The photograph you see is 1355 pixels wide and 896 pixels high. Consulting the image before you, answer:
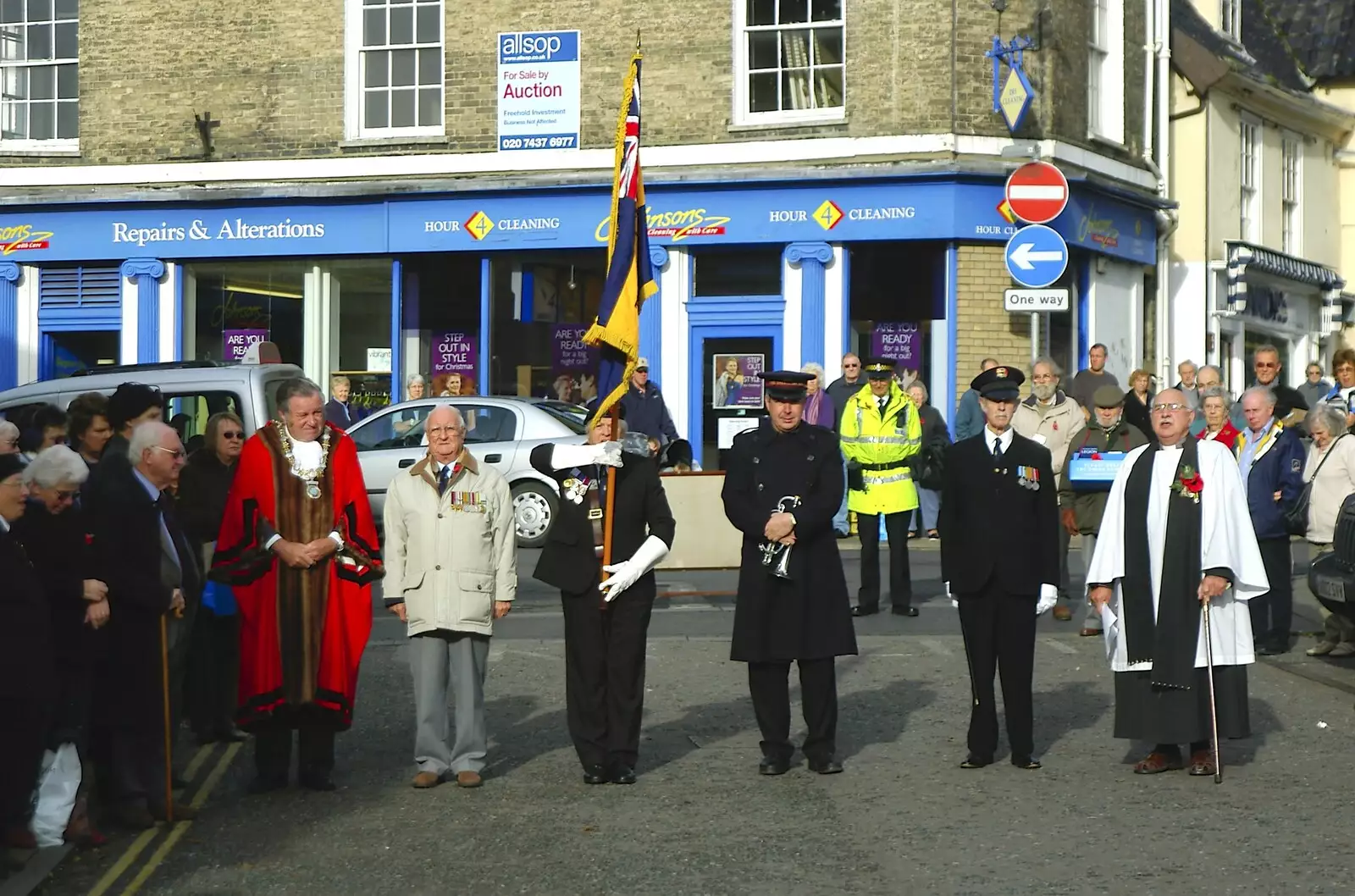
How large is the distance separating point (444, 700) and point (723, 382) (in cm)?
1445

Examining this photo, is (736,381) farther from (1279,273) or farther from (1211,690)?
(1211,690)

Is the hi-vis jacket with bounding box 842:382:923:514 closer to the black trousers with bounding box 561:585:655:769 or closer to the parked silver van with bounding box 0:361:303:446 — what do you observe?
→ the parked silver van with bounding box 0:361:303:446

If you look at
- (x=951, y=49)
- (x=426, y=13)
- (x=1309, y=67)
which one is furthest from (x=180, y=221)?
(x=1309, y=67)

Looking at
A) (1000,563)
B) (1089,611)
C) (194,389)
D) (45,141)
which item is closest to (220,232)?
(45,141)

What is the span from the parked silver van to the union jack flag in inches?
202

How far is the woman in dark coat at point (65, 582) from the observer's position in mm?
7738

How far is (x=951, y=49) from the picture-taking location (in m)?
22.7

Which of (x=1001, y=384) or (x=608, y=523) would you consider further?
(x=1001, y=384)

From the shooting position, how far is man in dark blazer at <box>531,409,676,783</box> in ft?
30.1

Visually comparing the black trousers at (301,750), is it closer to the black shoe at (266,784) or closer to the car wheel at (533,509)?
the black shoe at (266,784)

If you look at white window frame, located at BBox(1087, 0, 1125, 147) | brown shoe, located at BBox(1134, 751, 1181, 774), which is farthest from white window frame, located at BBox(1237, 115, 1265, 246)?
brown shoe, located at BBox(1134, 751, 1181, 774)

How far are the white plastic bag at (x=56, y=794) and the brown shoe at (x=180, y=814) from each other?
0.63 meters

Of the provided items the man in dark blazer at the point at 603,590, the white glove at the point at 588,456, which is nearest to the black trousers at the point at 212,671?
the man in dark blazer at the point at 603,590

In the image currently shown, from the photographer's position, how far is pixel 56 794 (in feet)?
25.1
